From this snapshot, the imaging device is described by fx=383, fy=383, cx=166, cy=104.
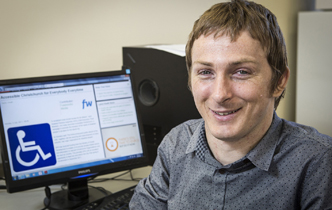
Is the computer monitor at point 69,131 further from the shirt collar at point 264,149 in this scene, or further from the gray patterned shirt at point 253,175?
the shirt collar at point 264,149

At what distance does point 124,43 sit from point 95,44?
0.15 meters

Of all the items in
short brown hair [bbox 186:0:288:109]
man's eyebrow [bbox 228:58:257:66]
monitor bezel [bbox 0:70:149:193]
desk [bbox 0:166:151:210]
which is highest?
short brown hair [bbox 186:0:288:109]

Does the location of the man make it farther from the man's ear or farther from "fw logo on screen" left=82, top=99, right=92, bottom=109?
"fw logo on screen" left=82, top=99, right=92, bottom=109

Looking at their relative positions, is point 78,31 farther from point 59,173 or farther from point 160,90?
point 59,173

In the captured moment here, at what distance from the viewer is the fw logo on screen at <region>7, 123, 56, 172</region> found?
1.19 meters

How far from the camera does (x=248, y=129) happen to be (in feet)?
3.01

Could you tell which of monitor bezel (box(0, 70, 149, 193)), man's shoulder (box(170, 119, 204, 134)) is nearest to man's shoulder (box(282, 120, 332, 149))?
man's shoulder (box(170, 119, 204, 134))

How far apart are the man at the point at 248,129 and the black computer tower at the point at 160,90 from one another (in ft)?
1.24

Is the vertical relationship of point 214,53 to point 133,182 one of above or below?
above

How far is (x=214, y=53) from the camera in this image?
0.88 meters

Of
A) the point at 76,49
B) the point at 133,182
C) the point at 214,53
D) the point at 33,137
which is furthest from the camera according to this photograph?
the point at 76,49

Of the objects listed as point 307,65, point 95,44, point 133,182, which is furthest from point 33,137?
point 307,65

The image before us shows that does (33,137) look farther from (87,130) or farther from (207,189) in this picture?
(207,189)

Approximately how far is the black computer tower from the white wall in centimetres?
27
